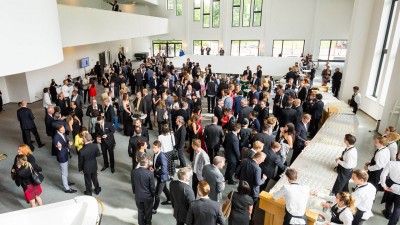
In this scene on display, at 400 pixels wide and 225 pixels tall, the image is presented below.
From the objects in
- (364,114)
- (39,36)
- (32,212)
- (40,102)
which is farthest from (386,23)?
(40,102)

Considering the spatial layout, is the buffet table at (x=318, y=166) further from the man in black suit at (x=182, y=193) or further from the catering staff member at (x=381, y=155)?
the man in black suit at (x=182, y=193)

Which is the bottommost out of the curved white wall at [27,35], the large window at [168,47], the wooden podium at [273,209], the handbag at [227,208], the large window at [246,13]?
the wooden podium at [273,209]

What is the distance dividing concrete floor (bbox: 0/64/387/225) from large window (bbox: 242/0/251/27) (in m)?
16.0

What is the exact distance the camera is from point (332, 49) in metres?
22.9

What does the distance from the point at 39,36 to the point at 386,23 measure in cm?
1233

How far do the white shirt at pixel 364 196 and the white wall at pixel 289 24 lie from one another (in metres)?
20.3

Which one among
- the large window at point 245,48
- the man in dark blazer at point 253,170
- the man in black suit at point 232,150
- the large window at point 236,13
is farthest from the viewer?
the large window at point 245,48

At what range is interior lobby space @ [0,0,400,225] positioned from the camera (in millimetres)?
5512

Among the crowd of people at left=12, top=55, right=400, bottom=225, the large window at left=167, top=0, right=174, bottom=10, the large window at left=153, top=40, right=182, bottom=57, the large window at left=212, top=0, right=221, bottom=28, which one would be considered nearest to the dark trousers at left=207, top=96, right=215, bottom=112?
the crowd of people at left=12, top=55, right=400, bottom=225

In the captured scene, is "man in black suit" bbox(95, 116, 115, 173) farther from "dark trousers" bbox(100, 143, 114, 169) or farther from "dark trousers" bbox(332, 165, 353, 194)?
"dark trousers" bbox(332, 165, 353, 194)

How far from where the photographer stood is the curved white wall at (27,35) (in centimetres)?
567

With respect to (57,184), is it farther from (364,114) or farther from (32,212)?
(364,114)

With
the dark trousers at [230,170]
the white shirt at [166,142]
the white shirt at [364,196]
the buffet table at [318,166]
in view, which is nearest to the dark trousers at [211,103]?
the buffet table at [318,166]

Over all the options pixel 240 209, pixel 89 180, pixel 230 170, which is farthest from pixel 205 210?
pixel 89 180
